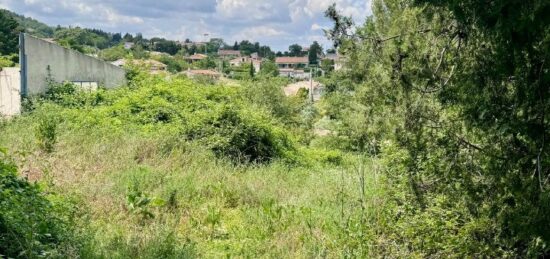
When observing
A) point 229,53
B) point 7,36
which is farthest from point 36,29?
point 7,36

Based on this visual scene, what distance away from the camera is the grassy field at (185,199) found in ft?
15.8

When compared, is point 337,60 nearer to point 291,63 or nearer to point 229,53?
point 291,63

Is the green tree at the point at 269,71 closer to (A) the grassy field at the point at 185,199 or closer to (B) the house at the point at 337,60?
(B) the house at the point at 337,60

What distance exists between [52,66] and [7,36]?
36337 millimetres

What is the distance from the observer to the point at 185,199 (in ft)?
21.4

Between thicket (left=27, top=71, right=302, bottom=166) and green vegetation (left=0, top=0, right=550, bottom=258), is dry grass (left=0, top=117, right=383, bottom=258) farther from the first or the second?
thicket (left=27, top=71, right=302, bottom=166)

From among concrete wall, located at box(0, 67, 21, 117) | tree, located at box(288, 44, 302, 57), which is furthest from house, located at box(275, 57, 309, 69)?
concrete wall, located at box(0, 67, 21, 117)

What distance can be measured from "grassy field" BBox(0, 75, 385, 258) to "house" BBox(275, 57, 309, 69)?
128886 mm

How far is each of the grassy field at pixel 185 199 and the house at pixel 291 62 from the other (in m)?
129

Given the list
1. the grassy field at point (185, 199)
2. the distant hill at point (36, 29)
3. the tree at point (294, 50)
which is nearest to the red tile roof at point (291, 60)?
the tree at point (294, 50)

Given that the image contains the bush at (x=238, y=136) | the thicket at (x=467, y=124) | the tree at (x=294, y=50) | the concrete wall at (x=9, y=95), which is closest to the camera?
the thicket at (x=467, y=124)

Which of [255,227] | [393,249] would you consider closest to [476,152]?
[393,249]

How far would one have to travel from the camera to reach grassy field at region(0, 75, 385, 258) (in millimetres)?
4816

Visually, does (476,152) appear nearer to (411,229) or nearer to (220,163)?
(411,229)
